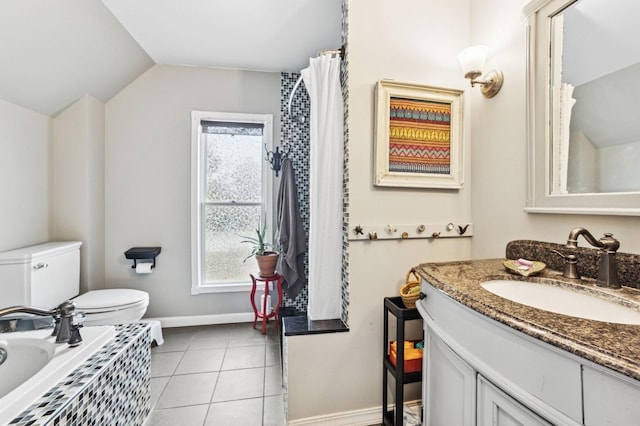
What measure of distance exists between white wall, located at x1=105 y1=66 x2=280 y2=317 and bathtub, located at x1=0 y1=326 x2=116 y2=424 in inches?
52.7

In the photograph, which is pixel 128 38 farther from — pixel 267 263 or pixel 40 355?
pixel 40 355

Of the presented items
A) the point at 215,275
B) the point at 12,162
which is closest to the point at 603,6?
the point at 215,275

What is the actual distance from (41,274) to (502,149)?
119 inches

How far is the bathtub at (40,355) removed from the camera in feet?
3.59

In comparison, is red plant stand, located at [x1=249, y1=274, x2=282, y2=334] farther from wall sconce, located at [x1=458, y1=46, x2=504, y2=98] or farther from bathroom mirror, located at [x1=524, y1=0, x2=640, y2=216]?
wall sconce, located at [x1=458, y1=46, x2=504, y2=98]

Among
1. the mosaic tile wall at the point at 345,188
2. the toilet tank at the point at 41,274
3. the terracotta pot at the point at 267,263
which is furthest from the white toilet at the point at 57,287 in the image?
the mosaic tile wall at the point at 345,188

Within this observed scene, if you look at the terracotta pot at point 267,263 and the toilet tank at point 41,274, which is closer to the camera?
the toilet tank at point 41,274

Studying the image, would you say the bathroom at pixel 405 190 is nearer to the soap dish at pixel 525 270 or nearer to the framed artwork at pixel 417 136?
the framed artwork at pixel 417 136

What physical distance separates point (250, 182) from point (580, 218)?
2.53m

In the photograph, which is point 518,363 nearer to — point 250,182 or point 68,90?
point 250,182

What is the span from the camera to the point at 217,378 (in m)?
1.93

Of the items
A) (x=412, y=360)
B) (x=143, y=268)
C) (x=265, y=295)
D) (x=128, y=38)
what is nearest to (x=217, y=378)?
(x=265, y=295)

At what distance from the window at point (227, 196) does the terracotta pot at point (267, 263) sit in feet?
1.39

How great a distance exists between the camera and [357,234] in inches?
59.4
